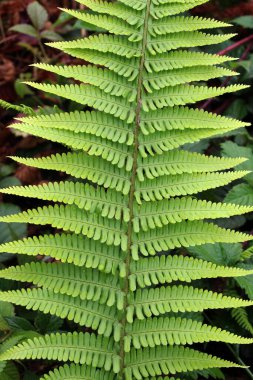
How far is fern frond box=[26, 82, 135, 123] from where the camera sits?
1534mm

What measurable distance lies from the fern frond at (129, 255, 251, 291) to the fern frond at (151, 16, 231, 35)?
0.74 metres

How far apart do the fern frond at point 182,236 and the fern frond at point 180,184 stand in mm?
100

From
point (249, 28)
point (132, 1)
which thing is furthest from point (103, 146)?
point (249, 28)

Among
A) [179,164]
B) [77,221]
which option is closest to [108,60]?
[179,164]

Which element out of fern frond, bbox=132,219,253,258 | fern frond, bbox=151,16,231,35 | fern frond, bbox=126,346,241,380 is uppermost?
fern frond, bbox=151,16,231,35

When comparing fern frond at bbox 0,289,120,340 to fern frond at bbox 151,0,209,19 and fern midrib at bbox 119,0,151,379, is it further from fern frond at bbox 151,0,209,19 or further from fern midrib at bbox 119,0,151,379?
fern frond at bbox 151,0,209,19

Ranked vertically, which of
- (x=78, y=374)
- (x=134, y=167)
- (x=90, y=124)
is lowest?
(x=78, y=374)

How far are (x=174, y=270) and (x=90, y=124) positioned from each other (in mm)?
516

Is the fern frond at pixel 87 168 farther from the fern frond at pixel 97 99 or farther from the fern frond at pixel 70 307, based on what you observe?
the fern frond at pixel 70 307

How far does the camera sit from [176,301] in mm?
1445

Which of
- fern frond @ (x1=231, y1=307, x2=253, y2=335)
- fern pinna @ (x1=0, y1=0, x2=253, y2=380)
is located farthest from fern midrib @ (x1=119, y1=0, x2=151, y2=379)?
fern frond @ (x1=231, y1=307, x2=253, y2=335)

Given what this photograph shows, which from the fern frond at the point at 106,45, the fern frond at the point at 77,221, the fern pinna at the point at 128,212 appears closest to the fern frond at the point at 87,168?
the fern pinna at the point at 128,212

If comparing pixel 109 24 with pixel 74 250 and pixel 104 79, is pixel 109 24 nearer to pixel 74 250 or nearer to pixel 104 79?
pixel 104 79

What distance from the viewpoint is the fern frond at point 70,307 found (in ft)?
4.65
